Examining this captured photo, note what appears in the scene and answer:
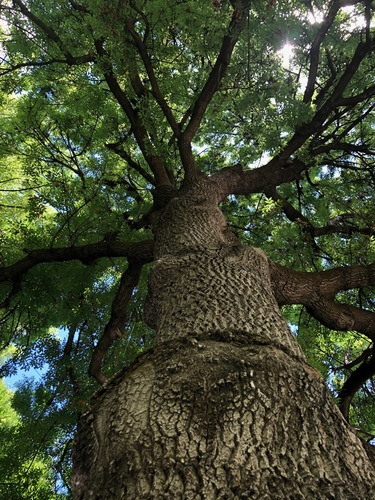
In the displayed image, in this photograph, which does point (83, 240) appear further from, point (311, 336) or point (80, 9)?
point (311, 336)

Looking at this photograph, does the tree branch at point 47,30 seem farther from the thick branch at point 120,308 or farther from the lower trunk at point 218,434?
the lower trunk at point 218,434

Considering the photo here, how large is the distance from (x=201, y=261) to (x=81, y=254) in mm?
2335

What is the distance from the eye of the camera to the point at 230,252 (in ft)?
9.88

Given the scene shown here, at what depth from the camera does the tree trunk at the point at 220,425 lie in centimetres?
117

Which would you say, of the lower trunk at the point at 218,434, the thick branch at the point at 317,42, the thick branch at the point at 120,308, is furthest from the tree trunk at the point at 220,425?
the thick branch at the point at 317,42

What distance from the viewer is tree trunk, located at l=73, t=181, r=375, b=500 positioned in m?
1.17

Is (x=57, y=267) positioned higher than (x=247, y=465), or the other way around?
(x=57, y=267)

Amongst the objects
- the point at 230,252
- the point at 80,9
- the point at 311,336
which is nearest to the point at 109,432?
the point at 230,252

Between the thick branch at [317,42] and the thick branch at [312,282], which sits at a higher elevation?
the thick branch at [317,42]

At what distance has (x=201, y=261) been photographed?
2801 millimetres

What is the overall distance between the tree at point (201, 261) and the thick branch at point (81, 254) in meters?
0.03

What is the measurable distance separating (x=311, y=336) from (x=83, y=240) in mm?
3700

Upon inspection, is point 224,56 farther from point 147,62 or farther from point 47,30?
point 47,30

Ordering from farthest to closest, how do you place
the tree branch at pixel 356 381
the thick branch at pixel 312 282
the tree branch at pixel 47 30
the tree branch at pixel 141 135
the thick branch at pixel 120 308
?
the tree branch at pixel 141 135 → the tree branch at pixel 47 30 → the thick branch at pixel 120 308 → the tree branch at pixel 356 381 → the thick branch at pixel 312 282
